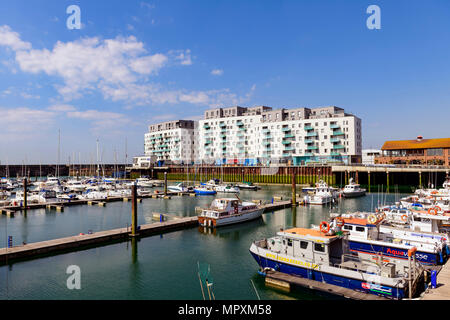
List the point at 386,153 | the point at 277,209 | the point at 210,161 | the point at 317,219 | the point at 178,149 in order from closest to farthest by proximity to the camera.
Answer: the point at 317,219 < the point at 277,209 < the point at 386,153 < the point at 210,161 < the point at 178,149

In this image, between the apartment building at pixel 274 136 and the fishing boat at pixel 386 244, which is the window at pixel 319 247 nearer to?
the fishing boat at pixel 386 244

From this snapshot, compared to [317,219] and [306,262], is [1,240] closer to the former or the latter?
[306,262]

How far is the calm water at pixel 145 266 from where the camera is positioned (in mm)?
21531

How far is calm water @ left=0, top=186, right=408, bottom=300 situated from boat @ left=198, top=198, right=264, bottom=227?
1136 mm

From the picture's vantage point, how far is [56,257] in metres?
28.7

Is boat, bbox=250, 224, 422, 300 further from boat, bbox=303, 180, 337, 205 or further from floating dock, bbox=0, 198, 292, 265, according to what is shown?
boat, bbox=303, 180, 337, 205

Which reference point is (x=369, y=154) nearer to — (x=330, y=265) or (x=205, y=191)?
(x=205, y=191)

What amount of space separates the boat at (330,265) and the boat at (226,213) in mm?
16903

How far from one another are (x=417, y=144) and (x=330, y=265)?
354 ft

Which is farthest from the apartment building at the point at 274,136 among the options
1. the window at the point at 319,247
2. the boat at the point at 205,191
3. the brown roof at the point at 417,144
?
the window at the point at 319,247

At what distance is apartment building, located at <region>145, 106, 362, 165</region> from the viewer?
401 feet

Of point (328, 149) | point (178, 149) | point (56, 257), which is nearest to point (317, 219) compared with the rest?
point (56, 257)

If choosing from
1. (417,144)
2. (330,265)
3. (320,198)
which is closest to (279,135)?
(417,144)

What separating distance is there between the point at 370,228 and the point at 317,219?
20188mm
